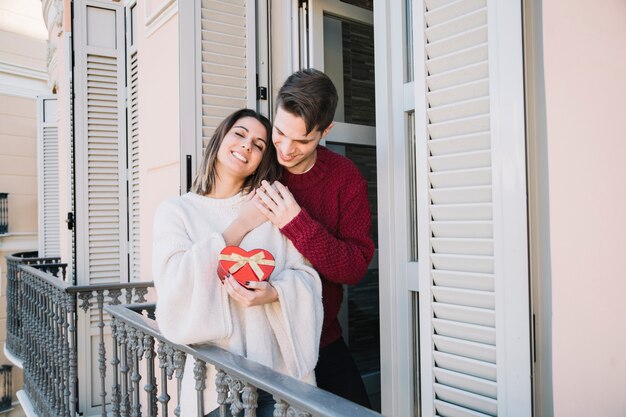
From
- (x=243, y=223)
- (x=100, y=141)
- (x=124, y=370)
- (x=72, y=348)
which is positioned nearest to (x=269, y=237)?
(x=243, y=223)

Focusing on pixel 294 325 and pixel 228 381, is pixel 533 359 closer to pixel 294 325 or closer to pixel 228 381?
pixel 294 325

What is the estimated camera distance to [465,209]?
4.68ft

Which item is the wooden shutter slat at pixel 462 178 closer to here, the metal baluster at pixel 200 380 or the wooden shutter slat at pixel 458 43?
the wooden shutter slat at pixel 458 43

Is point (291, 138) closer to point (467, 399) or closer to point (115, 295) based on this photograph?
point (467, 399)

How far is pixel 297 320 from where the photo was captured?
4.73ft

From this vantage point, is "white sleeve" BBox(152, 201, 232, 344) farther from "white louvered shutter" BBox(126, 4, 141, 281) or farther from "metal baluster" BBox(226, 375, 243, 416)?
"white louvered shutter" BBox(126, 4, 141, 281)

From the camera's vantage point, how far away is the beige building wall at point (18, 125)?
9.84 metres

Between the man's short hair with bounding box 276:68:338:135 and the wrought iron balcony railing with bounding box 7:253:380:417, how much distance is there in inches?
27.7

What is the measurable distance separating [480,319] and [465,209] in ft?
1.00

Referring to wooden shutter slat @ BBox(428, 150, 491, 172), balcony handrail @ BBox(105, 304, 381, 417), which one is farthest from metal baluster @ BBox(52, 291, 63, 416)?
wooden shutter slat @ BBox(428, 150, 491, 172)

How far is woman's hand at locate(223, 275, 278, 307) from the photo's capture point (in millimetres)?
1320

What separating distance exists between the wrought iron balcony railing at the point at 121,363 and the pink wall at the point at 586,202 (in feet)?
2.36

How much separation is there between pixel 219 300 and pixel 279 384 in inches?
13.7

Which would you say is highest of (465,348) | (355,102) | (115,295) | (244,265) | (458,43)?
(355,102)
